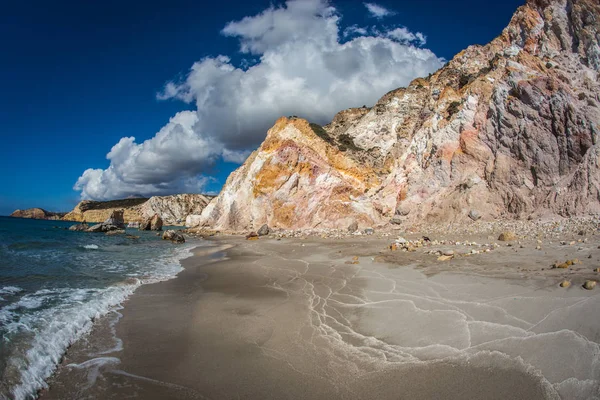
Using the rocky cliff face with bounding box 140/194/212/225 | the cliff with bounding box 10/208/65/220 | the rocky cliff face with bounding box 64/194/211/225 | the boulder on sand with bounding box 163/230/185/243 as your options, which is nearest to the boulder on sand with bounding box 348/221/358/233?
the boulder on sand with bounding box 163/230/185/243

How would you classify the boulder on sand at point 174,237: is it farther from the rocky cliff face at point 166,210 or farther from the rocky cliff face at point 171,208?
the rocky cliff face at point 171,208

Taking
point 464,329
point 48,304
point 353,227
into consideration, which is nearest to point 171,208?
point 353,227

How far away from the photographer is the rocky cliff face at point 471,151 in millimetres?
15531

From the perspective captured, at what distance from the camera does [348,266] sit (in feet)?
32.7

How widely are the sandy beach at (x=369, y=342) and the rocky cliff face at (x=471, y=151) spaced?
34.7 ft

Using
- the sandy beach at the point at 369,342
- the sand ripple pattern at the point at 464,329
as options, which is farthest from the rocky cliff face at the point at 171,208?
the sand ripple pattern at the point at 464,329

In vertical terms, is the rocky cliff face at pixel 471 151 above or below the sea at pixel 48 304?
above

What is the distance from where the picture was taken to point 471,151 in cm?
1998

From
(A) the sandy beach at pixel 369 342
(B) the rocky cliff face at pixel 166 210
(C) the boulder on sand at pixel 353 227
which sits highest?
(B) the rocky cliff face at pixel 166 210

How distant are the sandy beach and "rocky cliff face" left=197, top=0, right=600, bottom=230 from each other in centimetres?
1057

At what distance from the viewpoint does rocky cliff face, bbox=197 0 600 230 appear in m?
15.5

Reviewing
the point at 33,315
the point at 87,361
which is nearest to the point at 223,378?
the point at 87,361

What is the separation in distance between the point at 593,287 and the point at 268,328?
523 cm

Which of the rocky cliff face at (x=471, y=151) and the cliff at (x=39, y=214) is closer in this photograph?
the rocky cliff face at (x=471, y=151)
